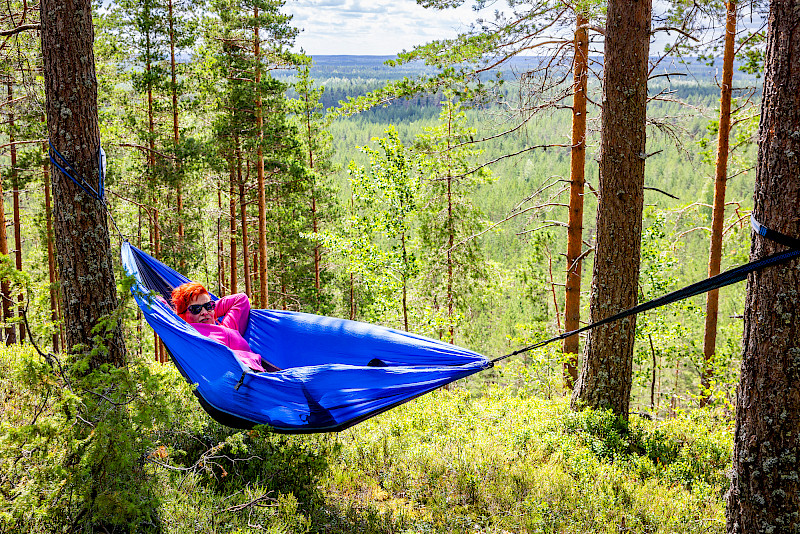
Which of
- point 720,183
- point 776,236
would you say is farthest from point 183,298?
point 720,183

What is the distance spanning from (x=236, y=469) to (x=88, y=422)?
3.99 ft

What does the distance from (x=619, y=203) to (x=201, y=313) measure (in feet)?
11.0

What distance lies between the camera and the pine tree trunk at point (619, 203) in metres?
3.74

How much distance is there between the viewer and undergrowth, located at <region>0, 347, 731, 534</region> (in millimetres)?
2109

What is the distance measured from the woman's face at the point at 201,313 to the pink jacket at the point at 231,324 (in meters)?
0.11

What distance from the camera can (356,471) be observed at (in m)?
3.30

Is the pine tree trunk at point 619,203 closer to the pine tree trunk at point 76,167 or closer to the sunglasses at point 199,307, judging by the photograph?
the sunglasses at point 199,307

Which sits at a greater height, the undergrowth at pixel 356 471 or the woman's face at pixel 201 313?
the woman's face at pixel 201 313

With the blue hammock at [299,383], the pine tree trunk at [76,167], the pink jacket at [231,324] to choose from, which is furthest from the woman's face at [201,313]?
the pine tree trunk at [76,167]

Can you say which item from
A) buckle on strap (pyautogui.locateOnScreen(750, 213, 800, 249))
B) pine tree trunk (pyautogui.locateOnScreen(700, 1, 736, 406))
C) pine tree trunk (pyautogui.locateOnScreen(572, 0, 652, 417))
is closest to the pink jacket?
pine tree trunk (pyautogui.locateOnScreen(572, 0, 652, 417))

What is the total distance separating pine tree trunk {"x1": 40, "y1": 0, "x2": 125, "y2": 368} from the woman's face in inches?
33.1

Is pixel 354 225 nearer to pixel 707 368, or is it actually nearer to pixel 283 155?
pixel 283 155

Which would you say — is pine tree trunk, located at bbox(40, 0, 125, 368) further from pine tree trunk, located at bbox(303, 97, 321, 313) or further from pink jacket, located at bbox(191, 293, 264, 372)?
pine tree trunk, located at bbox(303, 97, 321, 313)

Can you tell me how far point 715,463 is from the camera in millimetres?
3543
